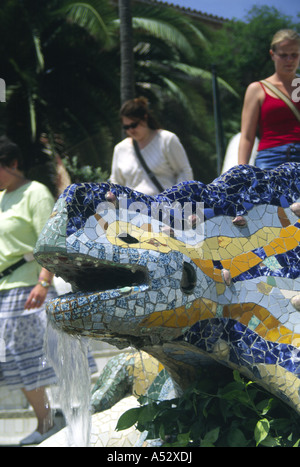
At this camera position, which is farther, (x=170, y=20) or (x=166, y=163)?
(x=170, y=20)

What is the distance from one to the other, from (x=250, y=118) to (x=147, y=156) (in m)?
1.14

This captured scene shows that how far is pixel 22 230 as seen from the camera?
5.23 meters

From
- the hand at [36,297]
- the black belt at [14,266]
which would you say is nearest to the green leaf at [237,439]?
the hand at [36,297]

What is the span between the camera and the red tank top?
13.4 feet

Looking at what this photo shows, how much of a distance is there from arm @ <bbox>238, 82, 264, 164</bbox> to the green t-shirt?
1.66 metres

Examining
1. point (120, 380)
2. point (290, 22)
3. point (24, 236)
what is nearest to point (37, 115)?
point (290, 22)

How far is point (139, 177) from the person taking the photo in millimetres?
5145

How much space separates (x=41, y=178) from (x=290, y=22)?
9.27 m

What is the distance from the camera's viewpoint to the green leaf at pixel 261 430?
2.62 meters

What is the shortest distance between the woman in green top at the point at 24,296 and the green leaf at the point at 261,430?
2.70 metres

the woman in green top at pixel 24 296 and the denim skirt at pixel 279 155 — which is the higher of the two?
the denim skirt at pixel 279 155

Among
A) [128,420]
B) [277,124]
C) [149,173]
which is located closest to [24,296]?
[149,173]

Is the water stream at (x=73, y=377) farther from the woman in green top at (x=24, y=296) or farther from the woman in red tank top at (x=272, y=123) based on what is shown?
the woman in green top at (x=24, y=296)
